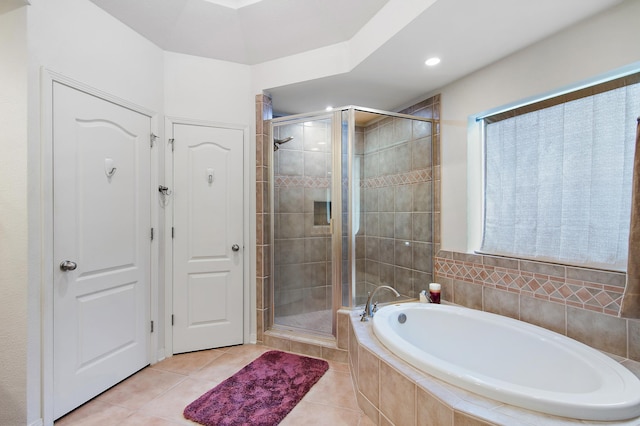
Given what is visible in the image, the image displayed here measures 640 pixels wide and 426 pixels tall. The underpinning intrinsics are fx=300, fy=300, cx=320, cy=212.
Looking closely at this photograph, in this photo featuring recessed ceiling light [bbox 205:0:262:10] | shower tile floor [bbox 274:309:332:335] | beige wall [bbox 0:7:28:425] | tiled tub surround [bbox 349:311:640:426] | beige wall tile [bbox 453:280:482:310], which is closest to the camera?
tiled tub surround [bbox 349:311:640:426]

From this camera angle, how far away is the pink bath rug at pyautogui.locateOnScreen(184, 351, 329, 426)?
1.72m

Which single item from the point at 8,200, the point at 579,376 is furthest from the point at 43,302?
the point at 579,376

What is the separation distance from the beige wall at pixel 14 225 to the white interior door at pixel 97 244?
0.50 ft

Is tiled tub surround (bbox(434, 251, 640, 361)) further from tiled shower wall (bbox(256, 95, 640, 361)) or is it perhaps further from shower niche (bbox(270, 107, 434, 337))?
shower niche (bbox(270, 107, 434, 337))

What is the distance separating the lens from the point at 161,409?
1808 millimetres

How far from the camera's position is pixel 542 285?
1916 millimetres

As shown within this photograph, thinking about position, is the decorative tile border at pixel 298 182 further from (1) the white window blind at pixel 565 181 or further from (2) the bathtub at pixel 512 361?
(1) the white window blind at pixel 565 181

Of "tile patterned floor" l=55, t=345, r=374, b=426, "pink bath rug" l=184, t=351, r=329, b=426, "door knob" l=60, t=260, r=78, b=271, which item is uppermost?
"door knob" l=60, t=260, r=78, b=271

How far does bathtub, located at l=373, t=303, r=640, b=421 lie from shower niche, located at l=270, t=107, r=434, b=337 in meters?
0.51

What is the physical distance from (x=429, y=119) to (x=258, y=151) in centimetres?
158

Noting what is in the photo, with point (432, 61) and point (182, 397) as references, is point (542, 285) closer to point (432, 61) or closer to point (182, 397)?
point (432, 61)

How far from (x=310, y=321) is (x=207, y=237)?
3.92ft

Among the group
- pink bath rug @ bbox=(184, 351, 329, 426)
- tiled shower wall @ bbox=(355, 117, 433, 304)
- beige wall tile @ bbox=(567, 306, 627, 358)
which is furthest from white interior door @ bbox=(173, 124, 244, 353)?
beige wall tile @ bbox=(567, 306, 627, 358)

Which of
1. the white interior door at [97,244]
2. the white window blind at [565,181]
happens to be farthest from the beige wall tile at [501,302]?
the white interior door at [97,244]
